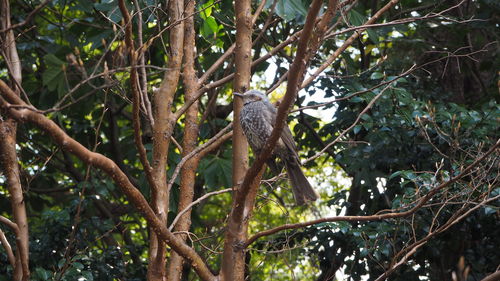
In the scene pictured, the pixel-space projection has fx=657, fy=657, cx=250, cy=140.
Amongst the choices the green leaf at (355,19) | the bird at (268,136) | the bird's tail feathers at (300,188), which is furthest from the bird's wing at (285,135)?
the green leaf at (355,19)

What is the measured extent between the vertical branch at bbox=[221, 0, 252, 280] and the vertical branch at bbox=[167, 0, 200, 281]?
284 millimetres

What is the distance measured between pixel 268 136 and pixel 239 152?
2.87 feet

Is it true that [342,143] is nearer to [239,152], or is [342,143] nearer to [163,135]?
[239,152]

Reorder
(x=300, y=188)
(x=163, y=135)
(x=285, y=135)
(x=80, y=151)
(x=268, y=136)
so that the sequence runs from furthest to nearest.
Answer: (x=268, y=136) → (x=285, y=135) → (x=300, y=188) → (x=163, y=135) → (x=80, y=151)

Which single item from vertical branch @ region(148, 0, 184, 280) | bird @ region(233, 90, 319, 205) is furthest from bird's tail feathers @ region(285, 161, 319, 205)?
vertical branch @ region(148, 0, 184, 280)

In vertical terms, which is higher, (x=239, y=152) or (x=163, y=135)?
(x=163, y=135)

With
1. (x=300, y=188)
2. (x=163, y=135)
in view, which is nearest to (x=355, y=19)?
(x=300, y=188)

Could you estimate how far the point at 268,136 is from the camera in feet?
14.4

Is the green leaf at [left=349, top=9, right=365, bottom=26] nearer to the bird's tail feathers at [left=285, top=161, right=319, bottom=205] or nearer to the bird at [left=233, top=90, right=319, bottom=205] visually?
the bird at [left=233, top=90, right=319, bottom=205]

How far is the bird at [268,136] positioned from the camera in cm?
392

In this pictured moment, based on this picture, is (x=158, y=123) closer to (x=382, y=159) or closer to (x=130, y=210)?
(x=382, y=159)

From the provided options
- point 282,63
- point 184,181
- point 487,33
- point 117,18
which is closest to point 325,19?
point 184,181

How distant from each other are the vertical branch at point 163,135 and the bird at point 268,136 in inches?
20.8

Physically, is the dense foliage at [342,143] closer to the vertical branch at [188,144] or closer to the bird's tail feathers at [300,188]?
the vertical branch at [188,144]
